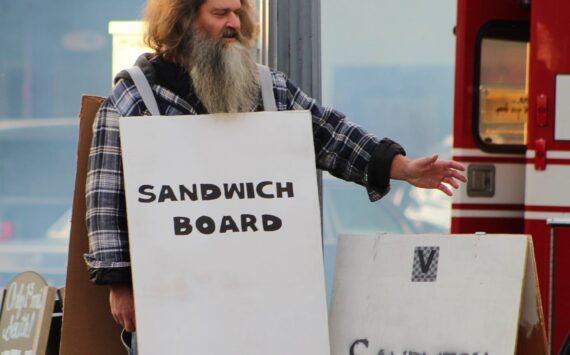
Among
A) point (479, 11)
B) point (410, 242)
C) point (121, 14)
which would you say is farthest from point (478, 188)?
point (410, 242)

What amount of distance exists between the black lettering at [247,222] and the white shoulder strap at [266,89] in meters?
0.39

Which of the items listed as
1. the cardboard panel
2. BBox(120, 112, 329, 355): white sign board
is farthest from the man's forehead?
the cardboard panel

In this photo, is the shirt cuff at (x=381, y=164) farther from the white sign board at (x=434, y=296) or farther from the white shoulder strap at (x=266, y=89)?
the white shoulder strap at (x=266, y=89)

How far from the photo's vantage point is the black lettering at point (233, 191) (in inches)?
160

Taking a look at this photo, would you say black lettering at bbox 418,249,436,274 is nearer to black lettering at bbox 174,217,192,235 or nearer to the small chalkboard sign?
black lettering at bbox 174,217,192,235

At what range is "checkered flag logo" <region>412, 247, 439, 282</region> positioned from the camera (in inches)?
164

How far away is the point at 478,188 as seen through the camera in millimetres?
7570

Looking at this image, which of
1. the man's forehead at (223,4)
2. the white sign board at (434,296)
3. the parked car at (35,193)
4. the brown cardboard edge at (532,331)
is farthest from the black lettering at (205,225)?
the parked car at (35,193)

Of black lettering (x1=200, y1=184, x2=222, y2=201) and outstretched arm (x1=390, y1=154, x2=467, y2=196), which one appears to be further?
outstretched arm (x1=390, y1=154, x2=467, y2=196)

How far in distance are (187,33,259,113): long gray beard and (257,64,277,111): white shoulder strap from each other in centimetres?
2

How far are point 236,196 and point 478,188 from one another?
3.72m

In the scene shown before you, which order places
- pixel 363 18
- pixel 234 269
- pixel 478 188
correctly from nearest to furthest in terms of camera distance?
pixel 234 269 < pixel 478 188 < pixel 363 18

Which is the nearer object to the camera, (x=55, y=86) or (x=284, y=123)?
(x=284, y=123)

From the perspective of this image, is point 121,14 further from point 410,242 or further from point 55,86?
point 410,242
